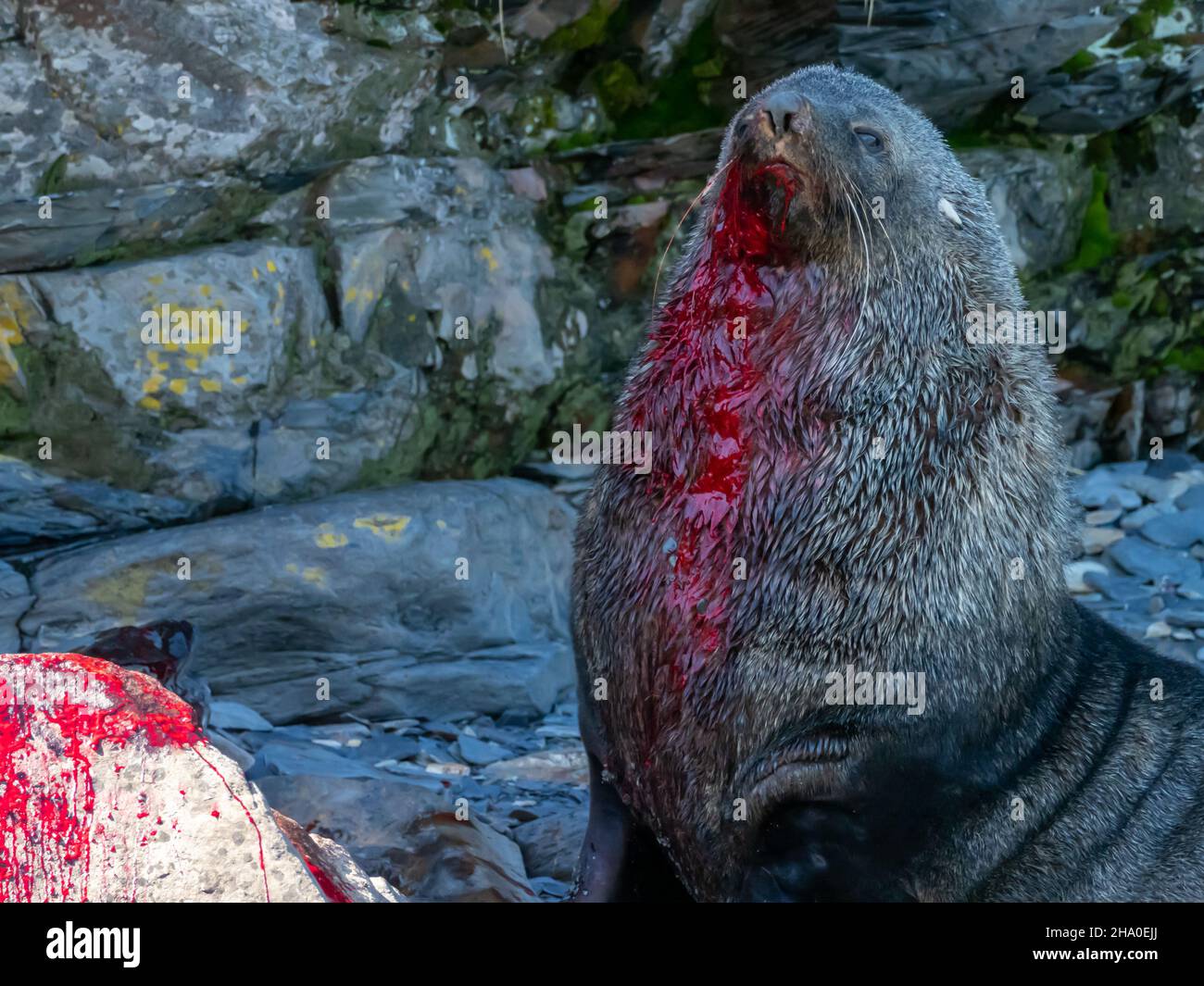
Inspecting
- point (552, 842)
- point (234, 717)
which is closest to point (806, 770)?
point (552, 842)

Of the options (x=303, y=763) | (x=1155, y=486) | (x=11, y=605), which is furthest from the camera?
(x=1155, y=486)

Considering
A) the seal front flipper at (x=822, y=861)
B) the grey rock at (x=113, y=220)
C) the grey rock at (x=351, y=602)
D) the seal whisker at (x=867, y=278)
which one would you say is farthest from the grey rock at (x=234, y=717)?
the seal whisker at (x=867, y=278)

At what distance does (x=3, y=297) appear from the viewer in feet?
18.4

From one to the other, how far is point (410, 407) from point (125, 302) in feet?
4.15

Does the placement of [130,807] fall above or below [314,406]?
below

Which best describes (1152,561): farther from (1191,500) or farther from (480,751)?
(480,751)

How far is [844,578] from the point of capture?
11.5ft

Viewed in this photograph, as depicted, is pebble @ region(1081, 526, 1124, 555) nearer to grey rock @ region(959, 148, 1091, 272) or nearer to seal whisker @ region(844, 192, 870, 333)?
grey rock @ region(959, 148, 1091, 272)

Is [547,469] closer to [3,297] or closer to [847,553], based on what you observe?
[3,297]

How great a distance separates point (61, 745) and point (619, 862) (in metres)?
1.55

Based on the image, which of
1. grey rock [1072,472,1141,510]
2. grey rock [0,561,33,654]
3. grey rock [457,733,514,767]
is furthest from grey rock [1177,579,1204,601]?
grey rock [0,561,33,654]

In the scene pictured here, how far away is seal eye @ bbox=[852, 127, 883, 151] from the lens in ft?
12.0

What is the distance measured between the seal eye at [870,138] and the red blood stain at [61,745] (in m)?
2.02

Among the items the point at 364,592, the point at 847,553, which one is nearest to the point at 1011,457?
the point at 847,553
